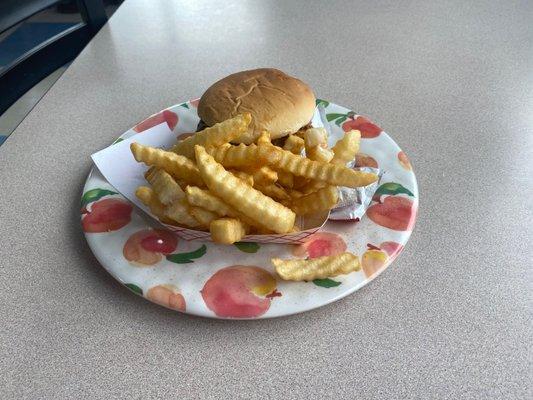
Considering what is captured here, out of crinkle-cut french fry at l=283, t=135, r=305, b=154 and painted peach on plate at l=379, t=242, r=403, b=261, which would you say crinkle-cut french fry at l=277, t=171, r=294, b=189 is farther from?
painted peach on plate at l=379, t=242, r=403, b=261

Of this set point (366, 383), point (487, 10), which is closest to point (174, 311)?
point (366, 383)

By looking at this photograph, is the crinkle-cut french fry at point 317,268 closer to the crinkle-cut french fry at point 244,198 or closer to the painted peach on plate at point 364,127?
the crinkle-cut french fry at point 244,198

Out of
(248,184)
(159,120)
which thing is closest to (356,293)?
(248,184)

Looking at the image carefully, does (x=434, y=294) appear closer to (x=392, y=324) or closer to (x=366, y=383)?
(x=392, y=324)

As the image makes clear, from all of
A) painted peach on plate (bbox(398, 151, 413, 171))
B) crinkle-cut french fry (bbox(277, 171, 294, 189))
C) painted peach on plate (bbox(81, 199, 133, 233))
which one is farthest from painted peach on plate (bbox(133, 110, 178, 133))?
painted peach on plate (bbox(398, 151, 413, 171))

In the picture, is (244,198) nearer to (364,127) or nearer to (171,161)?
(171,161)

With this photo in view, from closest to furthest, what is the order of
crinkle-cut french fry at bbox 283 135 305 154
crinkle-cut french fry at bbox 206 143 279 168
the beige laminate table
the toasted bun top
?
the beige laminate table → crinkle-cut french fry at bbox 206 143 279 168 → crinkle-cut french fry at bbox 283 135 305 154 → the toasted bun top
